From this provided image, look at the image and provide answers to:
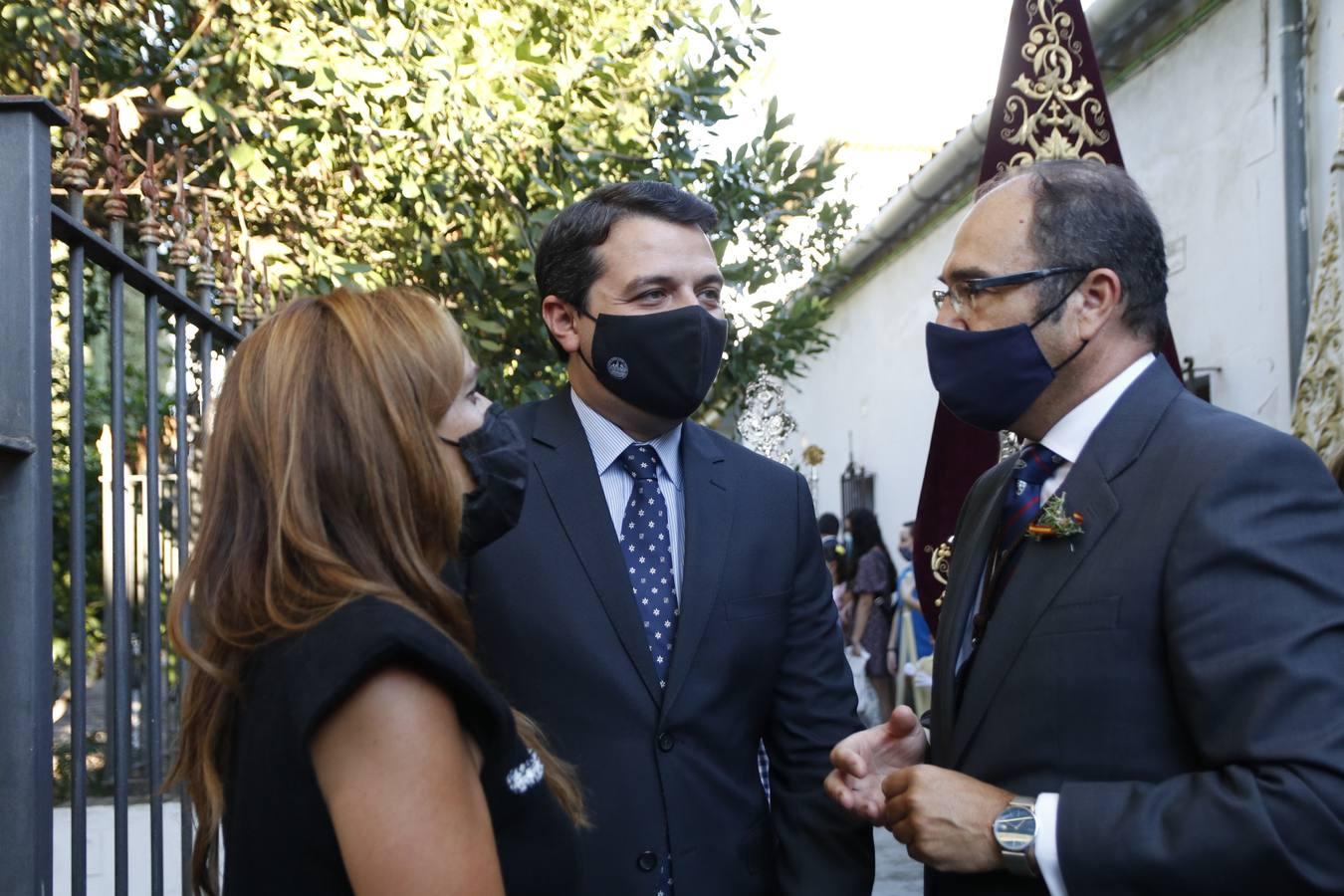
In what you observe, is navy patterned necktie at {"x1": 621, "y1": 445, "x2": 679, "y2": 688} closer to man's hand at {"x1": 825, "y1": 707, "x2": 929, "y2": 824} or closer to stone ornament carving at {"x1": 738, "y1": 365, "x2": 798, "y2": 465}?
man's hand at {"x1": 825, "y1": 707, "x2": 929, "y2": 824}

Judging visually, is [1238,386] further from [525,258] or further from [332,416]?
[332,416]

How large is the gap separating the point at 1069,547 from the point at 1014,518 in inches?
6.9

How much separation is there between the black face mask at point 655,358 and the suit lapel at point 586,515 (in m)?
0.13

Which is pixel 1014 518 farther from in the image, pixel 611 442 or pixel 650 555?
pixel 611 442

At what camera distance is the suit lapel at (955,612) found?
6.84ft

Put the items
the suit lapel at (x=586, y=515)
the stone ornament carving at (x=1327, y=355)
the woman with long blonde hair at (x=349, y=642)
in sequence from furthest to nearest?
the stone ornament carving at (x=1327, y=355) < the suit lapel at (x=586, y=515) < the woman with long blonde hair at (x=349, y=642)

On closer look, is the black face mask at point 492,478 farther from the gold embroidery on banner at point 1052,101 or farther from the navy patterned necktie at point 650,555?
the gold embroidery on banner at point 1052,101

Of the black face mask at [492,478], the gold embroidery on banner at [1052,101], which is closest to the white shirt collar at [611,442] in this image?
the black face mask at [492,478]

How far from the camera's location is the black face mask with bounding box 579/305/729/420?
103 inches

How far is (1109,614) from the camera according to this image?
176 centimetres

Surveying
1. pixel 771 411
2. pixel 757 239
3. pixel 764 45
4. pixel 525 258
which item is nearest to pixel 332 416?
pixel 525 258

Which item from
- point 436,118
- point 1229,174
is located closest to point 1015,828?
point 436,118

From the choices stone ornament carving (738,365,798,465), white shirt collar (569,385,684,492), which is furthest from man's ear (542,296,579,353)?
stone ornament carving (738,365,798,465)

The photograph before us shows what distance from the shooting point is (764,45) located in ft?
17.5
